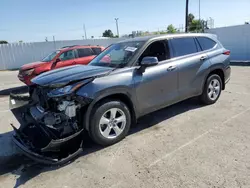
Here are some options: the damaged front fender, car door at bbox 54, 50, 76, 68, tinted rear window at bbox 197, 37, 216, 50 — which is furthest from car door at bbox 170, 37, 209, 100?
car door at bbox 54, 50, 76, 68

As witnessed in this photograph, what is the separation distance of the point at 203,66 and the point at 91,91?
9.55ft

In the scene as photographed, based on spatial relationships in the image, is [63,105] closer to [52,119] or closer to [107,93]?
[52,119]

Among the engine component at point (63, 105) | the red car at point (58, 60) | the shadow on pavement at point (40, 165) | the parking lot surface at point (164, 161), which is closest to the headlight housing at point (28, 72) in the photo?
the red car at point (58, 60)

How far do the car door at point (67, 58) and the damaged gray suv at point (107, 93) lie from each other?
5.22m

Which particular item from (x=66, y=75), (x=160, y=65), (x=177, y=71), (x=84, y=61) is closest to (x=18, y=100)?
(x=66, y=75)

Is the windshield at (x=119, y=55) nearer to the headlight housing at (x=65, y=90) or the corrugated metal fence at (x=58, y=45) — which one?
the headlight housing at (x=65, y=90)

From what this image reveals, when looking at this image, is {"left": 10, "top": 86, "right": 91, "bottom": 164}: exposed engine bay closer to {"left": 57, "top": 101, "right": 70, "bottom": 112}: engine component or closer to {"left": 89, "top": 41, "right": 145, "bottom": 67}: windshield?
{"left": 57, "top": 101, "right": 70, "bottom": 112}: engine component

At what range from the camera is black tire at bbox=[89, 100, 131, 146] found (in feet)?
11.4

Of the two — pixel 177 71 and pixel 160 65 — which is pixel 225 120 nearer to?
pixel 177 71

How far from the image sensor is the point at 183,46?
4.82m

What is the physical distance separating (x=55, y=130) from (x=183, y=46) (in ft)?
10.6

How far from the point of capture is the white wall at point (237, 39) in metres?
15.8

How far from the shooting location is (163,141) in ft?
12.5

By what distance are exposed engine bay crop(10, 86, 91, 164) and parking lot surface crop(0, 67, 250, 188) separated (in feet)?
0.80
